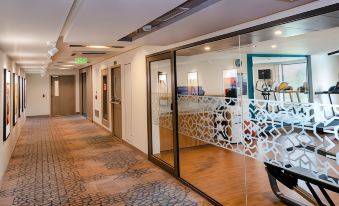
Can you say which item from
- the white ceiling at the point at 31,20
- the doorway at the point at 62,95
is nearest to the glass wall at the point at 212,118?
the white ceiling at the point at 31,20

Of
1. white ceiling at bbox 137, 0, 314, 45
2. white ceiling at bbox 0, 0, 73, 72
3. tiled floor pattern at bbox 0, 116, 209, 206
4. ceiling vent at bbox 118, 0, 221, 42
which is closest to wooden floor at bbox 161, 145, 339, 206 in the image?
tiled floor pattern at bbox 0, 116, 209, 206

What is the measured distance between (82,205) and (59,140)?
4.76 metres

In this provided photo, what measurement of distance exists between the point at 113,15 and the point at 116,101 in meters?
5.21

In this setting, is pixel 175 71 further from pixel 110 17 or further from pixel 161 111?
pixel 110 17

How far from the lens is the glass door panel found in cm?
478

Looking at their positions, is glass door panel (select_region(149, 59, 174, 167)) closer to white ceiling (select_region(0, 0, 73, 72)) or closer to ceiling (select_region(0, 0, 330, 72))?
ceiling (select_region(0, 0, 330, 72))

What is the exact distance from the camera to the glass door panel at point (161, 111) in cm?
478

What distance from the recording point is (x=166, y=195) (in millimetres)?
3670

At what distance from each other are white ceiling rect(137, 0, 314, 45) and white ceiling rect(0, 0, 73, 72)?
1.26 meters

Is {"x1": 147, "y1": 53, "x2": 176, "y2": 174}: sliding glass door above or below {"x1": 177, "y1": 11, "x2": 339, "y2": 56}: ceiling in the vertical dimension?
below

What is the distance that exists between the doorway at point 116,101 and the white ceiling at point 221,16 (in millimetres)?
3838

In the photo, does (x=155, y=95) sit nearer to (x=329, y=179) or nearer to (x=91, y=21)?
(x=91, y=21)

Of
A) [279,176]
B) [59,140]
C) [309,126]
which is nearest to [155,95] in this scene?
[279,176]

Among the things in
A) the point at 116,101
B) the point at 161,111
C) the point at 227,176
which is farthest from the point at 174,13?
the point at 116,101
